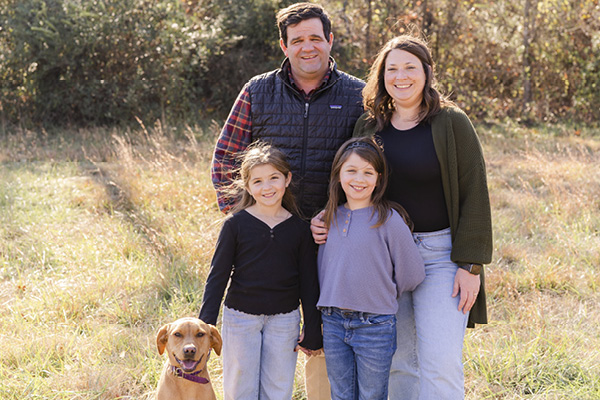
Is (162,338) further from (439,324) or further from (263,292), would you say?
(439,324)

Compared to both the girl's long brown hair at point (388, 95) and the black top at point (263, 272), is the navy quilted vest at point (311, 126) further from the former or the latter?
the black top at point (263, 272)

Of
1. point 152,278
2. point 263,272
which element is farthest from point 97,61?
point 263,272

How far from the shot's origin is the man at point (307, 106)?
3170mm

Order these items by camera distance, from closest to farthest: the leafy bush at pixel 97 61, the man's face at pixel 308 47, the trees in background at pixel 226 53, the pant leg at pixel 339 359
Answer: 1. the pant leg at pixel 339 359
2. the man's face at pixel 308 47
3. the leafy bush at pixel 97 61
4. the trees in background at pixel 226 53

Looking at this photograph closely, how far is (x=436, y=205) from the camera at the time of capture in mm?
2768

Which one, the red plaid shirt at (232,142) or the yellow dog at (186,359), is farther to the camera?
the red plaid shirt at (232,142)

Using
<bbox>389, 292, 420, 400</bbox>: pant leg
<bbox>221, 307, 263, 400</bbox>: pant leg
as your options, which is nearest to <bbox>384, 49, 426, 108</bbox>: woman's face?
<bbox>389, 292, 420, 400</bbox>: pant leg

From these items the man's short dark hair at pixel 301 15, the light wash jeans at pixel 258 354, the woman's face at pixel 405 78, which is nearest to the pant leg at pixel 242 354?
the light wash jeans at pixel 258 354

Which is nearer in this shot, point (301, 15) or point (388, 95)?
point (388, 95)

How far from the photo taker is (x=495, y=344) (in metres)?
3.71

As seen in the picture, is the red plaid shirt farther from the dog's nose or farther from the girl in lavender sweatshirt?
the dog's nose

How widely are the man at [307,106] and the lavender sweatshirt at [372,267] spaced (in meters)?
0.54

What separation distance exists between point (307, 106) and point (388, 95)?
479 millimetres

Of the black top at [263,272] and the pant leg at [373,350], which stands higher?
the black top at [263,272]
